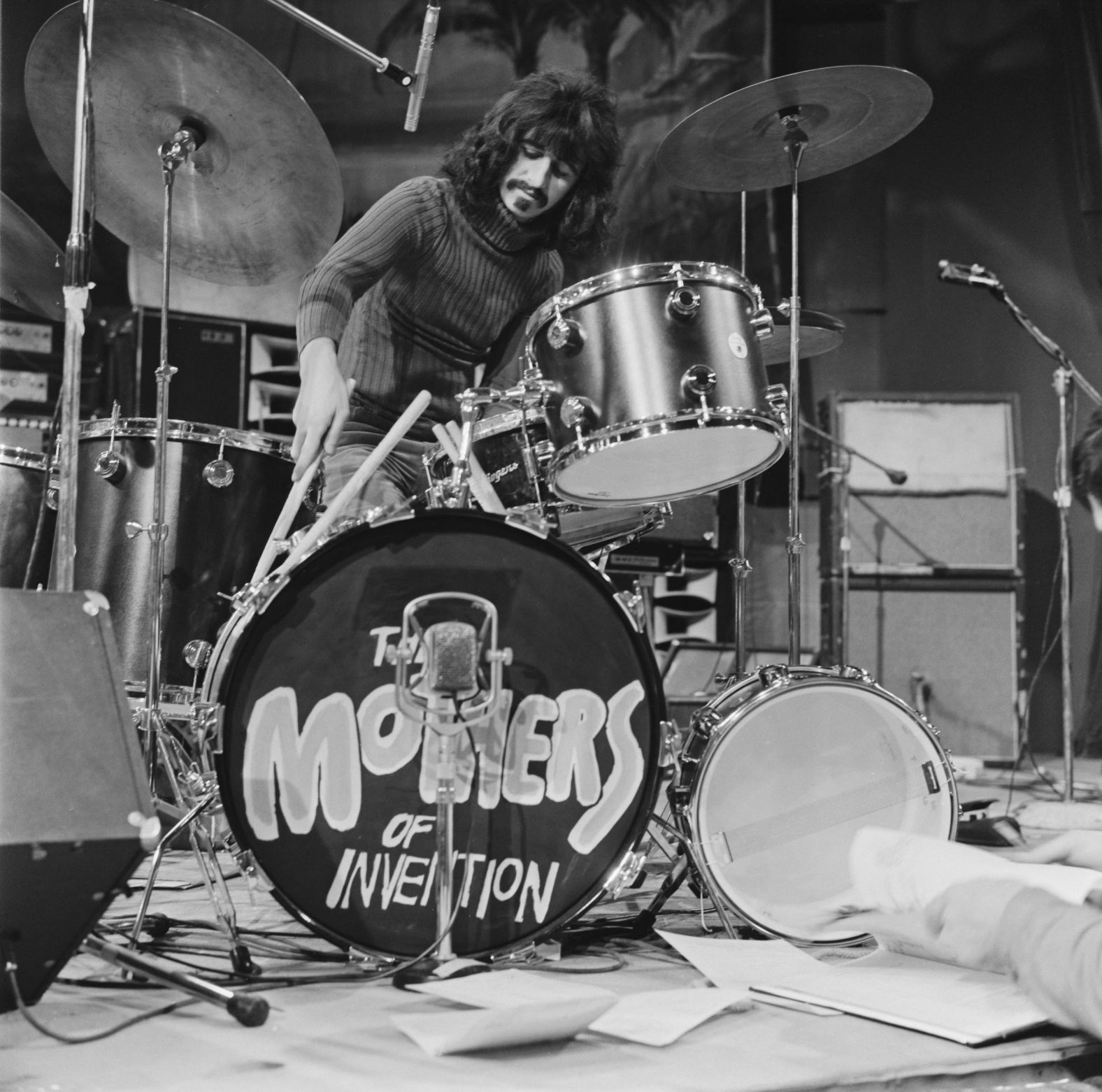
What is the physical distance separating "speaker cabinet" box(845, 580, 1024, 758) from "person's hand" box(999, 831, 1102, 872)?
11.8 feet

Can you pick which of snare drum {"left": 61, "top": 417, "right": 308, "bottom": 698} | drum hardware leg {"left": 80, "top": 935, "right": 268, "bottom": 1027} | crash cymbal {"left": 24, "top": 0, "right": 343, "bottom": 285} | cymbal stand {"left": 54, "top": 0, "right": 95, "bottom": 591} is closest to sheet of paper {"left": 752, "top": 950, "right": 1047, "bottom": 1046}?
drum hardware leg {"left": 80, "top": 935, "right": 268, "bottom": 1027}

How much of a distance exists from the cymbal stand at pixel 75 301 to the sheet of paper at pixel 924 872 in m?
1.22

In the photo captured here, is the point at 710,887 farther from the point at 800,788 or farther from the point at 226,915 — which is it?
the point at 226,915

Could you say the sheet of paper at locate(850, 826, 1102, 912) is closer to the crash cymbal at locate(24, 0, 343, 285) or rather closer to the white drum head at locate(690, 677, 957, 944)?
the white drum head at locate(690, 677, 957, 944)

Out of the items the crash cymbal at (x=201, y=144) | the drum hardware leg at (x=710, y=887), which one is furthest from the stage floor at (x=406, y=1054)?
the crash cymbal at (x=201, y=144)

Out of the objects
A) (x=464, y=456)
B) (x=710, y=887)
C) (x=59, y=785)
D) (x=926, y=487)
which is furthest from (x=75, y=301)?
(x=926, y=487)

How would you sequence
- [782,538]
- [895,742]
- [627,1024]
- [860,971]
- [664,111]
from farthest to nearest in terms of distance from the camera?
[782,538] < [664,111] < [895,742] < [860,971] < [627,1024]

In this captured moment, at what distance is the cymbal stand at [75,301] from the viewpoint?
1.90m

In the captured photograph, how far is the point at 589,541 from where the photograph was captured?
2744 millimetres

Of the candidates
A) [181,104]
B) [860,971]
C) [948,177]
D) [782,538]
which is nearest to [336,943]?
[860,971]

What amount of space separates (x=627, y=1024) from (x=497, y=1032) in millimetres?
208

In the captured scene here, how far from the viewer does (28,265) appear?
3096mm

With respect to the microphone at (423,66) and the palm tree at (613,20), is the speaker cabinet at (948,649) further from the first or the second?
the microphone at (423,66)

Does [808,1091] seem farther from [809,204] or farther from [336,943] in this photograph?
[809,204]
